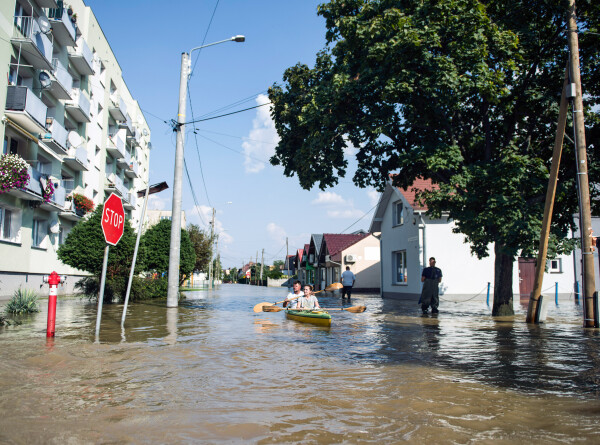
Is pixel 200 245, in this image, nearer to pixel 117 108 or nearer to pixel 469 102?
pixel 117 108

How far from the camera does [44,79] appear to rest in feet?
→ 77.5

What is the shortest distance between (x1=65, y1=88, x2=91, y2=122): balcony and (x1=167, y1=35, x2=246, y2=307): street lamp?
12.3 metres

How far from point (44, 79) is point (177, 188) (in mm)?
10704

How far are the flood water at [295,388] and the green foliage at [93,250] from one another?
29.3ft

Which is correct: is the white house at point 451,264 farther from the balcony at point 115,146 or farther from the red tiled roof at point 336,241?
the balcony at point 115,146

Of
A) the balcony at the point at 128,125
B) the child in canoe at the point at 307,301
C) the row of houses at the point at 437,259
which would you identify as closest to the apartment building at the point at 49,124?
the balcony at the point at 128,125

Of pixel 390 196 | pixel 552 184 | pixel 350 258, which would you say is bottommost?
pixel 350 258

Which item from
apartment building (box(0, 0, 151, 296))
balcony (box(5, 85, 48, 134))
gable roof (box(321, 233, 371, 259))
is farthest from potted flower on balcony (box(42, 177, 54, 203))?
gable roof (box(321, 233, 371, 259))

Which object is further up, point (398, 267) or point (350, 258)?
point (350, 258)

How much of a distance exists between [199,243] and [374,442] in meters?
40.7

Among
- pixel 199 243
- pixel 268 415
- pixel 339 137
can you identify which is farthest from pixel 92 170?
pixel 268 415

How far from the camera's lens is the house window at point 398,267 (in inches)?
1107

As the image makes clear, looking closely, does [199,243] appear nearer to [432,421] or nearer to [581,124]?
[581,124]

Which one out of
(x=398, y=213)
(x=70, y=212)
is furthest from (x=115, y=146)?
(x=398, y=213)
